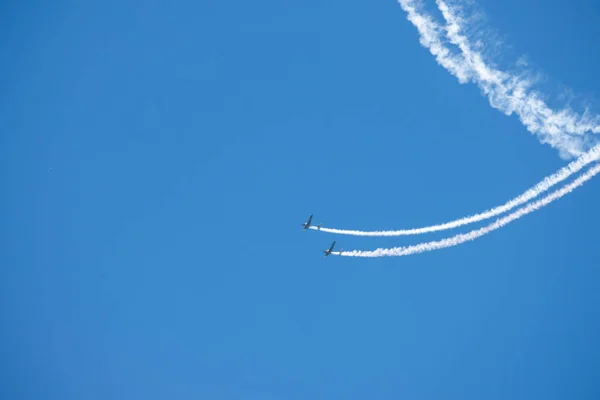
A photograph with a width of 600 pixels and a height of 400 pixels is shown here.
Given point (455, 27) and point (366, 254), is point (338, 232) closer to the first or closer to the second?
point (366, 254)

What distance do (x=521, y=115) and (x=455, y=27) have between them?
6769mm

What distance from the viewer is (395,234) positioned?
125 feet

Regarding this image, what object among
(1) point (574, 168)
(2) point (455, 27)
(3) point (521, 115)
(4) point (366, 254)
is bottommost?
(4) point (366, 254)

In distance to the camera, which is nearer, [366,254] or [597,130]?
[597,130]

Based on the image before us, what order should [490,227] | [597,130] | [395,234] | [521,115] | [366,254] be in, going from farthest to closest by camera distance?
[366,254], [395,234], [490,227], [521,115], [597,130]

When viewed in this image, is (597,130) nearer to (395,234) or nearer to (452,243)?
(452,243)

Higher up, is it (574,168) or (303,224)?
(574,168)

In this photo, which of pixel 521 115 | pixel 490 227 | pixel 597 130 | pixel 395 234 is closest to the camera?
pixel 597 130

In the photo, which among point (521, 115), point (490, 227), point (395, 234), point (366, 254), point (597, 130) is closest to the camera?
point (597, 130)

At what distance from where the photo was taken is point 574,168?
100 feet

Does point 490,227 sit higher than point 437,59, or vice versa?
point 437,59

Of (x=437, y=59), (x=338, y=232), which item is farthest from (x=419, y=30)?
(x=338, y=232)

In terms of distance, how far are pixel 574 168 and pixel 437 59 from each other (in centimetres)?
1065

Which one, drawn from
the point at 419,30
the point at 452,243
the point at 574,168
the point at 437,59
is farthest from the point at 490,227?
the point at 419,30
